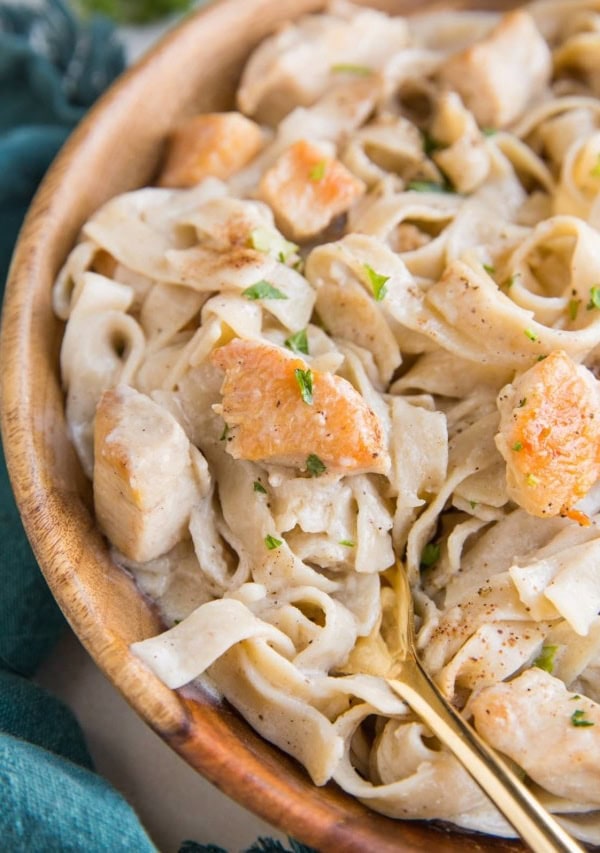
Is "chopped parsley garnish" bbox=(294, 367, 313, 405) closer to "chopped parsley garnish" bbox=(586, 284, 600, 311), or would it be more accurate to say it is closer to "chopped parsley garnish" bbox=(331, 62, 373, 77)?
"chopped parsley garnish" bbox=(586, 284, 600, 311)

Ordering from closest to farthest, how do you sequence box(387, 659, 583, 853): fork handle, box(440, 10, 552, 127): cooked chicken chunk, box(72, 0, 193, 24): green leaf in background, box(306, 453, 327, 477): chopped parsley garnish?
box(387, 659, 583, 853): fork handle
box(306, 453, 327, 477): chopped parsley garnish
box(440, 10, 552, 127): cooked chicken chunk
box(72, 0, 193, 24): green leaf in background

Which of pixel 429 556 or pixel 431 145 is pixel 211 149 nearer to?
pixel 431 145

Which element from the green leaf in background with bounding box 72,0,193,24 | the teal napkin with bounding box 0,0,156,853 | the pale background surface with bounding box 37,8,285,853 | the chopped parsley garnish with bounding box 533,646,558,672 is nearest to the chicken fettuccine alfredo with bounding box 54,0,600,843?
the chopped parsley garnish with bounding box 533,646,558,672

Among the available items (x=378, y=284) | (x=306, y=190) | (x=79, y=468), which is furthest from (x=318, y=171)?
(x=79, y=468)

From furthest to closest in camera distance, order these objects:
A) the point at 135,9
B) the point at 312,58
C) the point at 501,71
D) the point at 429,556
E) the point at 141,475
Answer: the point at 135,9, the point at 312,58, the point at 501,71, the point at 429,556, the point at 141,475

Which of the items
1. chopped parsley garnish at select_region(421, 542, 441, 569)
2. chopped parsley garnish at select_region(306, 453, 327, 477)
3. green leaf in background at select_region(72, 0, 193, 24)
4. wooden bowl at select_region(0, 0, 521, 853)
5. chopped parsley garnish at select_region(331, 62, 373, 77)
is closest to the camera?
wooden bowl at select_region(0, 0, 521, 853)

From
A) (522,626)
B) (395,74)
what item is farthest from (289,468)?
(395,74)
